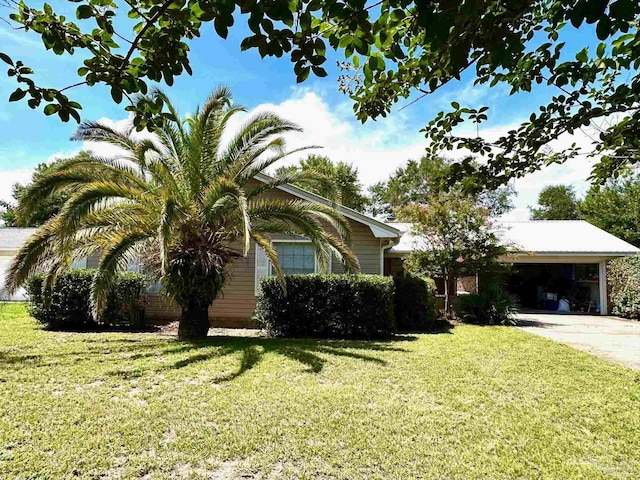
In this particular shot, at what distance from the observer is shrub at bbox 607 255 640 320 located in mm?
14109

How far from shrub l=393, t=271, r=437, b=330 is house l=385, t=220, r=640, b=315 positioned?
11.2 feet

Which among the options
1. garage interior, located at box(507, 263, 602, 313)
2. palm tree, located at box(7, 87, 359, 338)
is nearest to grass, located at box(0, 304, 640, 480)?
palm tree, located at box(7, 87, 359, 338)

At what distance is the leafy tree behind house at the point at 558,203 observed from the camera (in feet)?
138

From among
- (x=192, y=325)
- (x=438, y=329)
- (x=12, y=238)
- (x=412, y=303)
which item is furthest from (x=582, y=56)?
(x=12, y=238)

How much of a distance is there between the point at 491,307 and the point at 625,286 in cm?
596

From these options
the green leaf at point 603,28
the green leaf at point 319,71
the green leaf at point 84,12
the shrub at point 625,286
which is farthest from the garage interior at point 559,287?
the green leaf at point 84,12

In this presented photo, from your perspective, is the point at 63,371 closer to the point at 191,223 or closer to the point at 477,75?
the point at 191,223

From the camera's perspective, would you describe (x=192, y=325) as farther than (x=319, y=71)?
Yes

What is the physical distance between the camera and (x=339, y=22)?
6.59 feet

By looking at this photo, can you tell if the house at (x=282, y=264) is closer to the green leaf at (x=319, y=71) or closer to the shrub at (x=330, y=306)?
the shrub at (x=330, y=306)

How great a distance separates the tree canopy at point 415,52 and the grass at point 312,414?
2.56 metres

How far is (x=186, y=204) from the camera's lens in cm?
856

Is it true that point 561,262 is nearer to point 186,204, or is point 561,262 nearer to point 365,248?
point 365,248

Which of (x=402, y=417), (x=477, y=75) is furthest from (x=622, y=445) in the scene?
(x=477, y=75)
